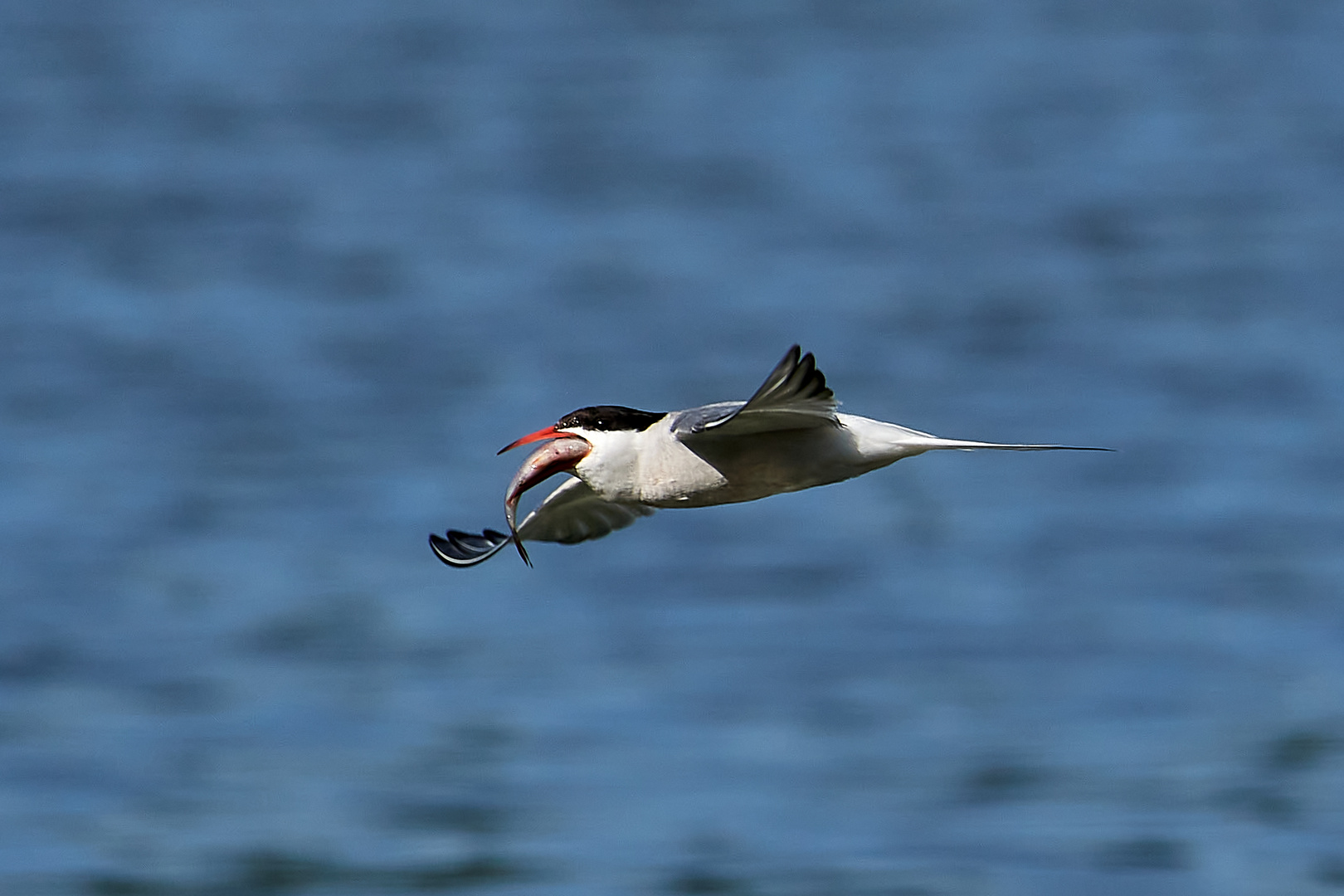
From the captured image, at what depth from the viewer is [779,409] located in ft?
16.5

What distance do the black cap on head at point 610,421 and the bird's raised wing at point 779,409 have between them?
0.37ft

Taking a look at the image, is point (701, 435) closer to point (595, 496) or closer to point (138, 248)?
point (595, 496)

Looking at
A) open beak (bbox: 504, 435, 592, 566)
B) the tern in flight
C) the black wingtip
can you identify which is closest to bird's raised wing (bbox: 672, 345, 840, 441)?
the tern in flight

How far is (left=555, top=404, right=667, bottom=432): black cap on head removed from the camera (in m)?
5.58

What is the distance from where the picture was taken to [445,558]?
6391mm

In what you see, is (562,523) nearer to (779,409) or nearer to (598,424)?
(598,424)

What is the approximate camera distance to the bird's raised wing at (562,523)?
6.57 m

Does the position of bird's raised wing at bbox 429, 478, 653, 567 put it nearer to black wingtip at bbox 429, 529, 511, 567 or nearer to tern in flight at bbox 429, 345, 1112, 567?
black wingtip at bbox 429, 529, 511, 567

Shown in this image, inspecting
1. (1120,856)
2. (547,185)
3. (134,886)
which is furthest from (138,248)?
(1120,856)

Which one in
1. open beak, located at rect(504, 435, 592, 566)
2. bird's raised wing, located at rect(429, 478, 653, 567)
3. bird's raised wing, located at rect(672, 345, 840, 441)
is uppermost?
bird's raised wing, located at rect(429, 478, 653, 567)

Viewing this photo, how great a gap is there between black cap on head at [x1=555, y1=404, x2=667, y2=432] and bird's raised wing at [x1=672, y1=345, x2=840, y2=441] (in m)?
0.11

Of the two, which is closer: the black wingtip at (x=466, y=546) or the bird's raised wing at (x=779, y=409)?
the bird's raised wing at (x=779, y=409)

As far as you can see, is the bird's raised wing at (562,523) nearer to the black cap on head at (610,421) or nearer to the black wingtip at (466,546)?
the black wingtip at (466,546)

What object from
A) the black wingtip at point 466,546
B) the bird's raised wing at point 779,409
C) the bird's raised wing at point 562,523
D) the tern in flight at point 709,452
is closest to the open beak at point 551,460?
the tern in flight at point 709,452
